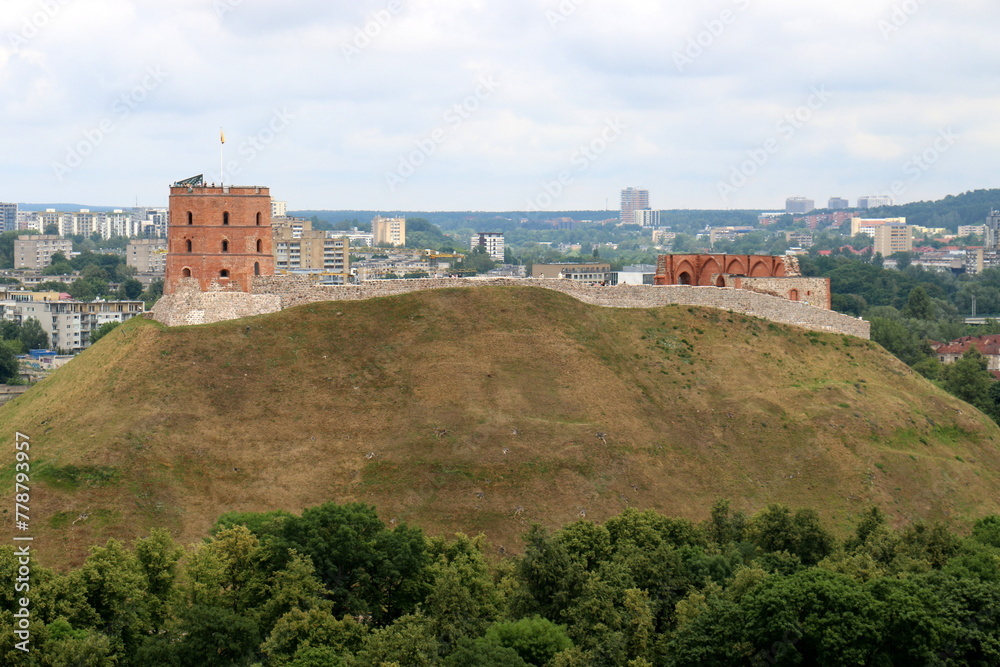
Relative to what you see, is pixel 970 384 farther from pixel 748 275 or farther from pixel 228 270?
pixel 228 270

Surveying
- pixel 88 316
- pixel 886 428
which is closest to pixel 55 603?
pixel 886 428

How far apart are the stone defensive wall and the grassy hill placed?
1.47 meters

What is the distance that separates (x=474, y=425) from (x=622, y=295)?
1866cm

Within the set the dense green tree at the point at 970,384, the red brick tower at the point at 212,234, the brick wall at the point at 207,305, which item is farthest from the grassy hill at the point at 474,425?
the dense green tree at the point at 970,384

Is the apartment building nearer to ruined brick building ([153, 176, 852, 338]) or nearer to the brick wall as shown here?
ruined brick building ([153, 176, 852, 338])

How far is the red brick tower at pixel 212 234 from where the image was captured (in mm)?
67375

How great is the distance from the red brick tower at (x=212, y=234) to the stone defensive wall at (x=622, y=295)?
5.00 feet

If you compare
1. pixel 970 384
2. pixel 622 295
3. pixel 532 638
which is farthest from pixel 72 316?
pixel 532 638

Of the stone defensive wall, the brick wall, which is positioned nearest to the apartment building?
the brick wall

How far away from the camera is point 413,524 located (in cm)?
5378

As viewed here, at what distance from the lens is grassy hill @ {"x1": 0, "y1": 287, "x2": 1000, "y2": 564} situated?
55250mm

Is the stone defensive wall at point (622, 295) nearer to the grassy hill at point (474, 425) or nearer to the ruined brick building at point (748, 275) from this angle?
the grassy hill at point (474, 425)

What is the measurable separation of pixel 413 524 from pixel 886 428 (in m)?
26.7

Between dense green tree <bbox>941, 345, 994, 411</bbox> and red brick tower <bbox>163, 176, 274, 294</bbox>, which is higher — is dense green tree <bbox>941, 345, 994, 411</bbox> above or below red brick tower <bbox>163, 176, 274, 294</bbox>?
below
